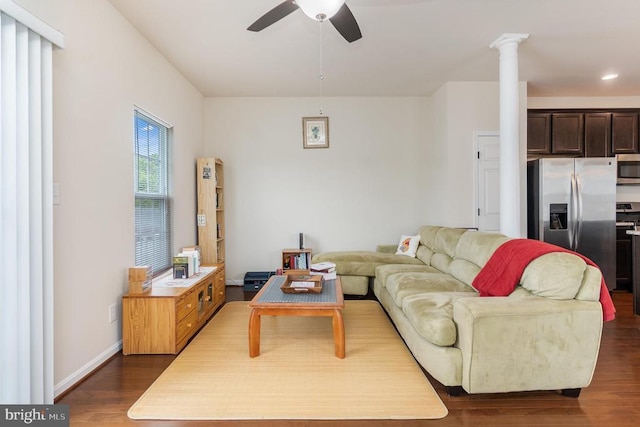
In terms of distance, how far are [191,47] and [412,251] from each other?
352 centimetres

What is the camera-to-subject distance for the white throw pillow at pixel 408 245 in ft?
14.3

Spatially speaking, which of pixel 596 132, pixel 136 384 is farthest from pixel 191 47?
pixel 596 132

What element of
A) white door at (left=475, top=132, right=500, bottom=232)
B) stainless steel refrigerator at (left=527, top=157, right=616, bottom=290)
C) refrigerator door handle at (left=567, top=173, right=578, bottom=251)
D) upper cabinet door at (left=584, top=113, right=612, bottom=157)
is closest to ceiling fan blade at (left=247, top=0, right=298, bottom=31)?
white door at (left=475, top=132, right=500, bottom=232)

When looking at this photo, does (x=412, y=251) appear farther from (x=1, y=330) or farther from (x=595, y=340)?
(x=1, y=330)

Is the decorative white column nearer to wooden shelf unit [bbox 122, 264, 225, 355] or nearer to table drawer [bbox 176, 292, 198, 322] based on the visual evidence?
table drawer [bbox 176, 292, 198, 322]

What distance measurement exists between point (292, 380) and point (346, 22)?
2.45 metres

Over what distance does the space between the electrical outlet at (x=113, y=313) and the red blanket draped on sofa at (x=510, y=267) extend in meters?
2.85

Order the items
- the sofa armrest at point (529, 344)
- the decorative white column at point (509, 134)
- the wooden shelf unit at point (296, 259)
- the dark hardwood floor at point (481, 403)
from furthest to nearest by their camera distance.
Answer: the wooden shelf unit at point (296, 259)
the decorative white column at point (509, 134)
the sofa armrest at point (529, 344)
the dark hardwood floor at point (481, 403)

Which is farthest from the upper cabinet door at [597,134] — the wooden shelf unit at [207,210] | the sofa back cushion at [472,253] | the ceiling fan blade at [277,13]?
the wooden shelf unit at [207,210]

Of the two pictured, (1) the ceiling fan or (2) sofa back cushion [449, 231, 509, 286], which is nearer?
(1) the ceiling fan

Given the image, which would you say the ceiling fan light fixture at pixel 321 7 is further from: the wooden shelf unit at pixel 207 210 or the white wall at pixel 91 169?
the wooden shelf unit at pixel 207 210

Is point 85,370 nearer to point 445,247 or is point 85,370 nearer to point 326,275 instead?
point 326,275

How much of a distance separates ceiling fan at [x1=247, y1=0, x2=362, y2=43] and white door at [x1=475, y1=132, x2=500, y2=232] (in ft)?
8.95

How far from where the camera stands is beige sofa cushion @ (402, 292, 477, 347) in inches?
79.1
